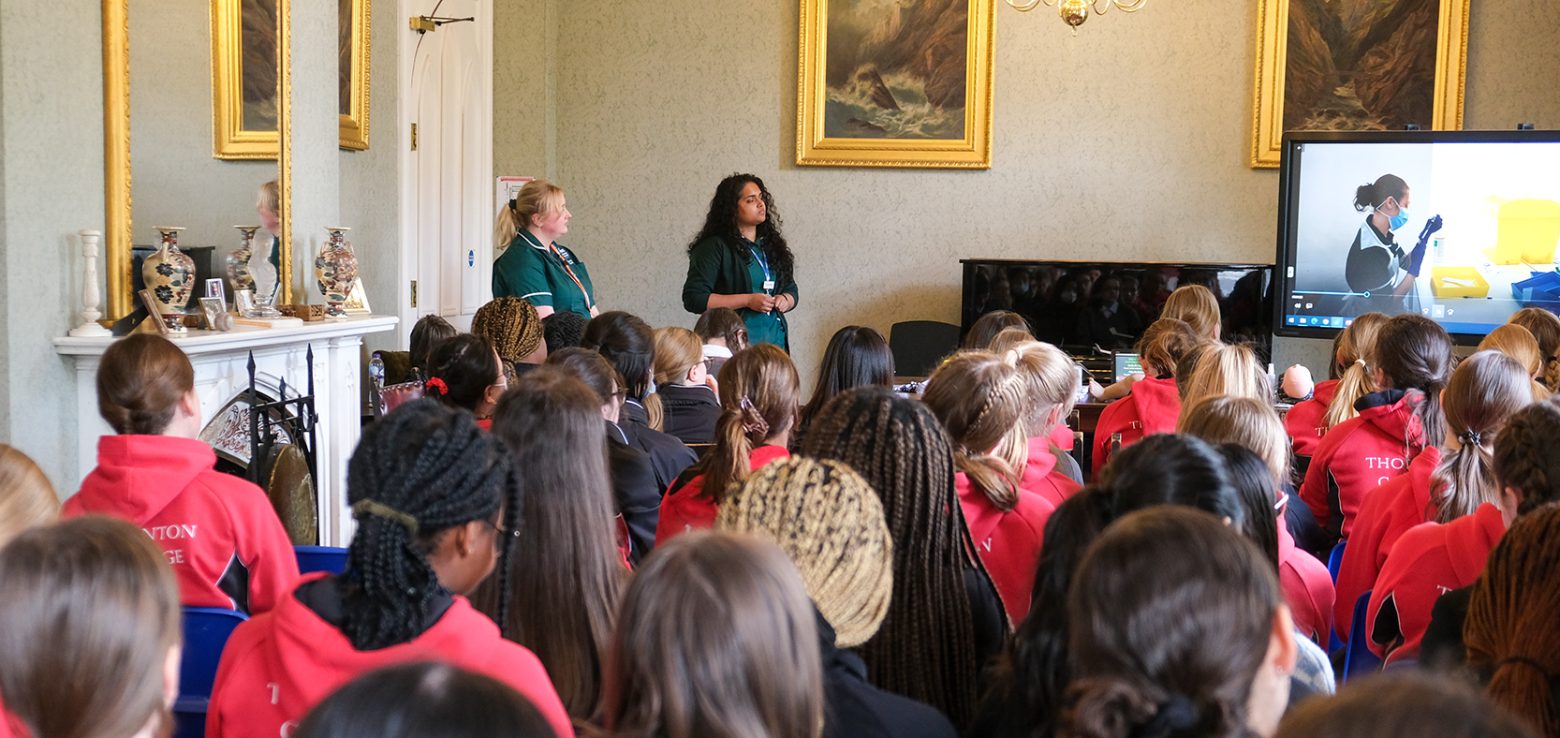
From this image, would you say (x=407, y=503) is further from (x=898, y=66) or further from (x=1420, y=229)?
(x=898, y=66)

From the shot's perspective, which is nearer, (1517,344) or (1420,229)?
(1517,344)

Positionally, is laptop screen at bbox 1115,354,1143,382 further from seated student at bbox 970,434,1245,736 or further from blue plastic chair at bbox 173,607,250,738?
blue plastic chair at bbox 173,607,250,738

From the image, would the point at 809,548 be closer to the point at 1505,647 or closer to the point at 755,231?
the point at 1505,647

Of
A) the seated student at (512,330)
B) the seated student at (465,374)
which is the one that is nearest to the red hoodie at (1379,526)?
the seated student at (465,374)

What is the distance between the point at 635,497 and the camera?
305 cm

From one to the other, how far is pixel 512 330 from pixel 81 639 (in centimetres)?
310

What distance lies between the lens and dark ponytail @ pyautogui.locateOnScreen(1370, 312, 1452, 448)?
358 centimetres

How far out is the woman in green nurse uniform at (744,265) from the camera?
24.1 feet

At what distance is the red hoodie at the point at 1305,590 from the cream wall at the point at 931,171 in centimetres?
596

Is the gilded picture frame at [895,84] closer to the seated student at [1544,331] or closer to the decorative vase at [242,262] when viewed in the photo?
the seated student at [1544,331]

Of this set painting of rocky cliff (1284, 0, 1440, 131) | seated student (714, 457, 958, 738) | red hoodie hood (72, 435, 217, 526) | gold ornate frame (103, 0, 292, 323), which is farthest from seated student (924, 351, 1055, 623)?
painting of rocky cliff (1284, 0, 1440, 131)

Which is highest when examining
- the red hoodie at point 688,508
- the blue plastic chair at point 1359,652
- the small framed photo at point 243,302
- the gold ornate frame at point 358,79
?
the gold ornate frame at point 358,79

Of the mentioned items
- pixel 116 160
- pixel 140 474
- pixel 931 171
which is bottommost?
pixel 140 474

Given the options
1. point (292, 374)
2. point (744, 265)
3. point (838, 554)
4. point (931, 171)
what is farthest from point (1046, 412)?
point (931, 171)
